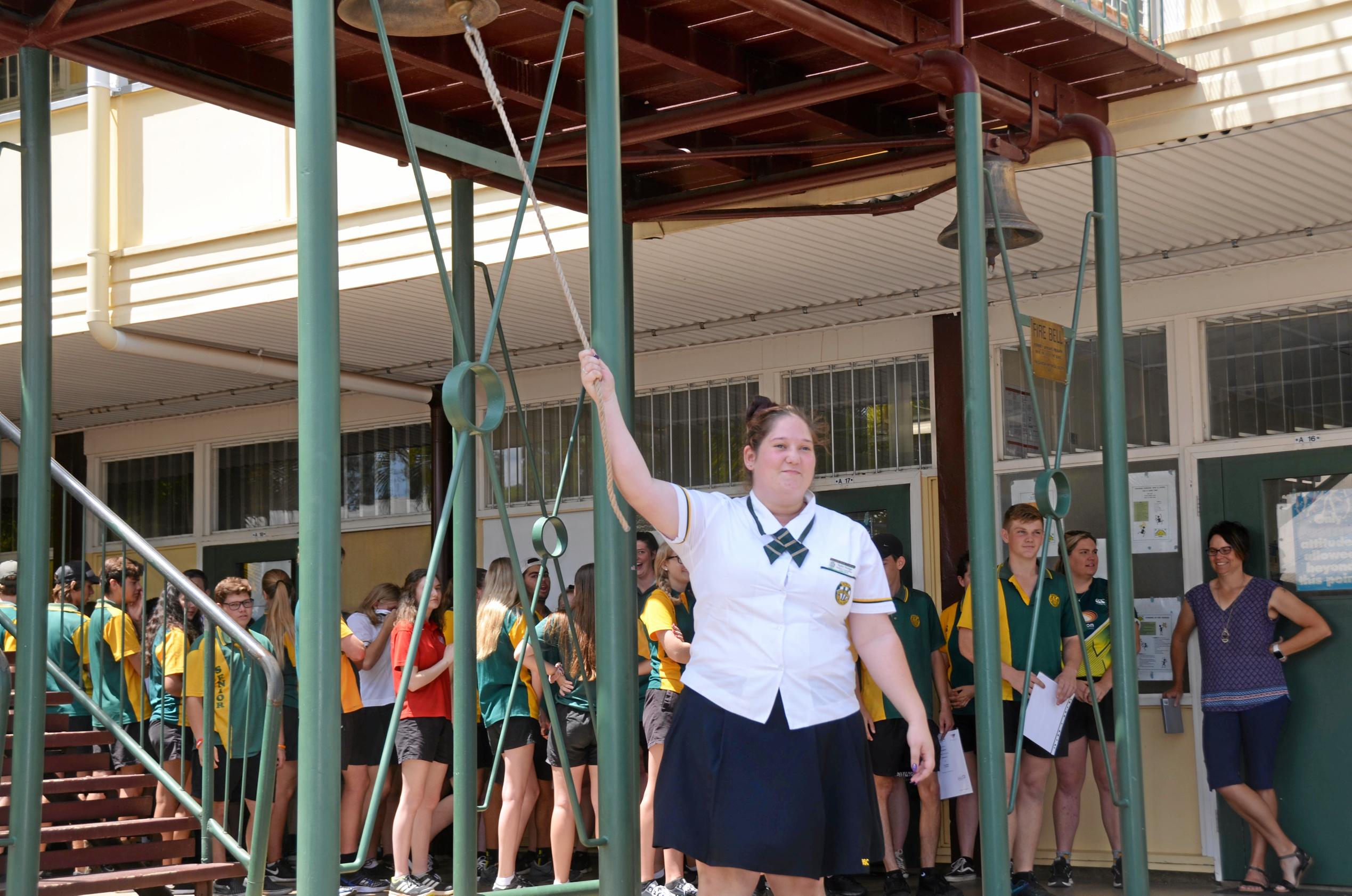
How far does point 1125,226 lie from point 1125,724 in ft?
10.3

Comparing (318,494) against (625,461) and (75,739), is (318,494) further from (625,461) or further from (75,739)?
(75,739)

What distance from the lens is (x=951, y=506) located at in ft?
30.4

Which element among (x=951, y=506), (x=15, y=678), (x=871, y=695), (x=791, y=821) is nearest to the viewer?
(x=791, y=821)

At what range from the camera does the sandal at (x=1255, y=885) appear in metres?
7.89

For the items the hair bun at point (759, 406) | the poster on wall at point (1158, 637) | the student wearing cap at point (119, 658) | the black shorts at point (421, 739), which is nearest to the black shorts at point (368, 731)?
the black shorts at point (421, 739)

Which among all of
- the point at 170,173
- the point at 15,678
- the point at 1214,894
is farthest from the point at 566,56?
the point at 1214,894

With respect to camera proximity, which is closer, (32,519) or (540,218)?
(540,218)

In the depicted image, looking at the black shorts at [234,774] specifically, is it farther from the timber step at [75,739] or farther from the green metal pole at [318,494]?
the green metal pole at [318,494]

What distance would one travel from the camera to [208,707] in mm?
5938

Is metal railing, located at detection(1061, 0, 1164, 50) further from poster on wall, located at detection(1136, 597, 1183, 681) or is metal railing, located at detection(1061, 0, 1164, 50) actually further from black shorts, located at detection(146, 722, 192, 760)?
black shorts, located at detection(146, 722, 192, 760)

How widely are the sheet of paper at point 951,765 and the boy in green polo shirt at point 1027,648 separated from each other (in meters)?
0.39

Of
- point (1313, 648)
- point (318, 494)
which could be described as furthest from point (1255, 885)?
point (318, 494)

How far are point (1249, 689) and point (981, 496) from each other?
3.73 metres

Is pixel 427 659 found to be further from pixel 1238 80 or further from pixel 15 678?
pixel 1238 80
